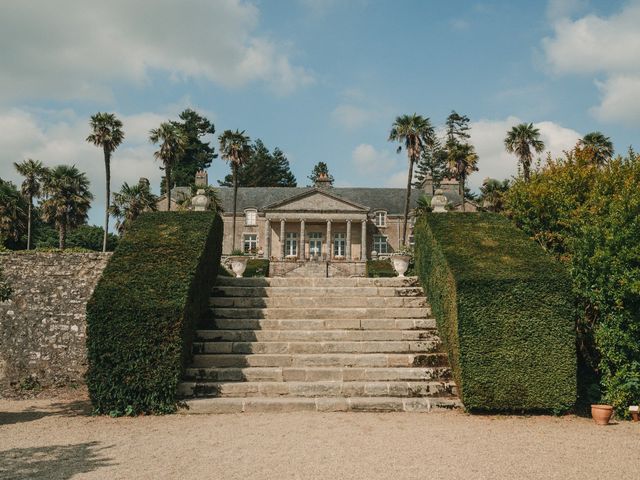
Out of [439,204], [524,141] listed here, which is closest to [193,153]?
[524,141]

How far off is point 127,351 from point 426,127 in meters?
32.9

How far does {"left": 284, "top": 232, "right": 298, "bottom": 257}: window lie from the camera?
4409 centimetres

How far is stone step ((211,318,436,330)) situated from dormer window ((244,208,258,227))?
122 feet

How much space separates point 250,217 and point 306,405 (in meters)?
39.8

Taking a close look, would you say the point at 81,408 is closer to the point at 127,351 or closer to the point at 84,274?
the point at 127,351

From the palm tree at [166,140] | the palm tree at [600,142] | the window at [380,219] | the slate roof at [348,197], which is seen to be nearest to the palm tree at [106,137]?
the palm tree at [166,140]

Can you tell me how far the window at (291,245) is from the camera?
4409cm

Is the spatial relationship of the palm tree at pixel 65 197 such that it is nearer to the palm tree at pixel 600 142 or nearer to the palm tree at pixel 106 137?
the palm tree at pixel 106 137

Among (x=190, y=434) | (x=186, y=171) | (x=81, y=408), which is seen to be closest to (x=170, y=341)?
(x=190, y=434)

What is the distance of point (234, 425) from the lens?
6523 mm

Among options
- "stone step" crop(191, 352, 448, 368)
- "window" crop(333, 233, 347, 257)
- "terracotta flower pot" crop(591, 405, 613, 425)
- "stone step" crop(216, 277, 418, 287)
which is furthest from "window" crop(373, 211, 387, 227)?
"terracotta flower pot" crop(591, 405, 613, 425)

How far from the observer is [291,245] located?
44.5 metres

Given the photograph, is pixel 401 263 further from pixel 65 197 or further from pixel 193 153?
pixel 193 153

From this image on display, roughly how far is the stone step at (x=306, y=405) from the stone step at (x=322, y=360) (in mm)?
943
